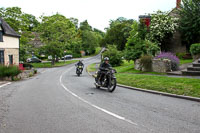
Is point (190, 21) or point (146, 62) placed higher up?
point (190, 21)

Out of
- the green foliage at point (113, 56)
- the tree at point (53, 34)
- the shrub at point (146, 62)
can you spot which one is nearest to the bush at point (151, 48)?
the shrub at point (146, 62)

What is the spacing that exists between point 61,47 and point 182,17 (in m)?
32.7

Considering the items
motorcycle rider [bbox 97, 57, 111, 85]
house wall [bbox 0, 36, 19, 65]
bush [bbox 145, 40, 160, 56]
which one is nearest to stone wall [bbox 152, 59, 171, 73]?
bush [bbox 145, 40, 160, 56]

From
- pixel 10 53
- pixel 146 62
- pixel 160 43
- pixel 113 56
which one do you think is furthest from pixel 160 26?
pixel 10 53

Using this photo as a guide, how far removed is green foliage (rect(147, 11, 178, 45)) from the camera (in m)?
27.6

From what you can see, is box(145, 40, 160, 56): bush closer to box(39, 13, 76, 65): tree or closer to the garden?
the garden

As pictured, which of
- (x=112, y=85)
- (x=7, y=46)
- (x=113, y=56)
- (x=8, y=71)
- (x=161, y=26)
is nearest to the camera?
(x=112, y=85)

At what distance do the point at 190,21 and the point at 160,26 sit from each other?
3.40m

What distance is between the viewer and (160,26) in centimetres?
2777

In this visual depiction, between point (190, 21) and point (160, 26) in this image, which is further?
point (160, 26)

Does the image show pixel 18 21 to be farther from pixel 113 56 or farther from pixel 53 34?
pixel 113 56

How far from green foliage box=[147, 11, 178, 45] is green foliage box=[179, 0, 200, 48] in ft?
3.65

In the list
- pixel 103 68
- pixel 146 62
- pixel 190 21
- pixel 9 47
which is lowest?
pixel 103 68

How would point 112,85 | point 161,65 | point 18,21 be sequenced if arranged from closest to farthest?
point 112,85 → point 161,65 → point 18,21
